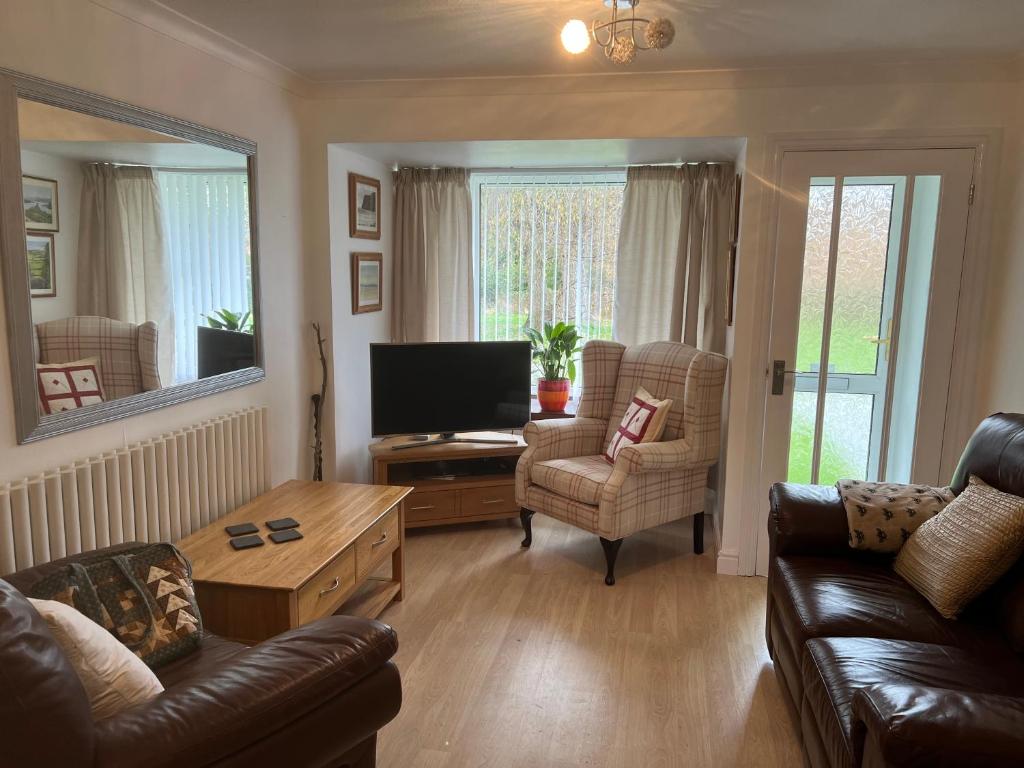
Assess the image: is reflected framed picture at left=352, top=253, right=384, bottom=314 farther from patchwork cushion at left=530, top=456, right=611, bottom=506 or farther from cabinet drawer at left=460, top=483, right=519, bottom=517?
patchwork cushion at left=530, top=456, right=611, bottom=506

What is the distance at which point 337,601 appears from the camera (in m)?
2.69

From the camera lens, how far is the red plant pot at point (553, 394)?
178 inches

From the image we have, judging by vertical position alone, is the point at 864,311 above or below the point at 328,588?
above

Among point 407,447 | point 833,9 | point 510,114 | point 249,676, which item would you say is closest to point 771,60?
point 833,9

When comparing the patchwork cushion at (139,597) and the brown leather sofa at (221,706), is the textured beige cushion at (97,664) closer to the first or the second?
the brown leather sofa at (221,706)

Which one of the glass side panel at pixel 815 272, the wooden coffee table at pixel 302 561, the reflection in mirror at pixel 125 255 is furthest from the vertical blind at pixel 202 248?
the glass side panel at pixel 815 272

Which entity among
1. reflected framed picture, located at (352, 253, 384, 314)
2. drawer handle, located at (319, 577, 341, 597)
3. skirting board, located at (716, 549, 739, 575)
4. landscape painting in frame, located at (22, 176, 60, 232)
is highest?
landscape painting in frame, located at (22, 176, 60, 232)

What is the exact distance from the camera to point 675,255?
4418mm

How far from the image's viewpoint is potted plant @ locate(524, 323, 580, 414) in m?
4.49

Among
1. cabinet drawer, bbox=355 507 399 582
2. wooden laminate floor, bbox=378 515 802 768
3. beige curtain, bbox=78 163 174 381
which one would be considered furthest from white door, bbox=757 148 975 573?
beige curtain, bbox=78 163 174 381

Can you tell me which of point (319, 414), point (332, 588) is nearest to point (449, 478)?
point (319, 414)

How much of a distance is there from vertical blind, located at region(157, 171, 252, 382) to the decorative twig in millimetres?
692

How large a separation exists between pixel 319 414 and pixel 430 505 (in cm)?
78

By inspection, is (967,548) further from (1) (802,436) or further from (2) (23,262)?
(2) (23,262)
